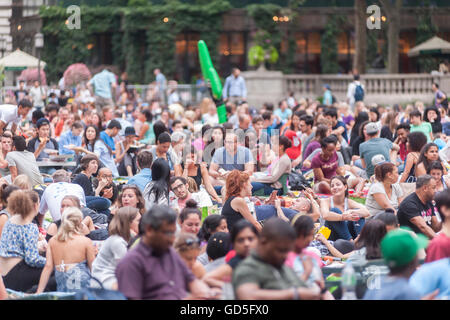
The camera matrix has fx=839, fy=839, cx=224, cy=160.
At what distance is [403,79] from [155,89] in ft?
29.5

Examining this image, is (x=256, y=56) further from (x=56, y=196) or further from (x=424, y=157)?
(x=56, y=196)

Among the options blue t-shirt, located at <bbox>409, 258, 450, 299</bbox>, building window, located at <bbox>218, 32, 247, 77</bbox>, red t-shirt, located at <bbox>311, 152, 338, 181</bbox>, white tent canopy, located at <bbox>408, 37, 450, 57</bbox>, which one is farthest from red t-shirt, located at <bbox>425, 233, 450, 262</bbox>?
building window, located at <bbox>218, 32, 247, 77</bbox>

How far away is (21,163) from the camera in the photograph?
10867mm

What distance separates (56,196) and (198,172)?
3.02m

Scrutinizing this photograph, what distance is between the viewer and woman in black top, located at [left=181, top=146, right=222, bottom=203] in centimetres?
1083

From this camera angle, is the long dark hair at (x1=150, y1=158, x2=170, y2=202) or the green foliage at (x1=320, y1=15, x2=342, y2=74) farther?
the green foliage at (x1=320, y1=15, x2=342, y2=74)

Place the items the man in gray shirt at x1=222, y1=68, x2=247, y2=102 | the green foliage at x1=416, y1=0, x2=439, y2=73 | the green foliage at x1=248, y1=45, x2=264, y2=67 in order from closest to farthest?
the man in gray shirt at x1=222, y1=68, x2=247, y2=102, the green foliage at x1=248, y1=45, x2=264, y2=67, the green foliage at x1=416, y1=0, x2=439, y2=73

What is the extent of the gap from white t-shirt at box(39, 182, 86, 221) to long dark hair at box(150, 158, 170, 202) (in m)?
0.82

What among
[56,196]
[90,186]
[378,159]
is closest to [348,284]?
[56,196]

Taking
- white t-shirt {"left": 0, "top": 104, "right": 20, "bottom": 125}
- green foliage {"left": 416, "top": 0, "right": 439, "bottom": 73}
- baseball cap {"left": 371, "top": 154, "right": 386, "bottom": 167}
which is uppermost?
green foliage {"left": 416, "top": 0, "right": 439, "bottom": 73}

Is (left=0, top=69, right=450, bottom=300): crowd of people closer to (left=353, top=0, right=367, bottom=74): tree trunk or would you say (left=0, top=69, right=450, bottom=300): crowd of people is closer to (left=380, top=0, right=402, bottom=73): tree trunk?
(left=353, top=0, right=367, bottom=74): tree trunk

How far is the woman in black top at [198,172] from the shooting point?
10828 millimetres

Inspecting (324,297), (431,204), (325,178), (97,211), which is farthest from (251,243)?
(325,178)
